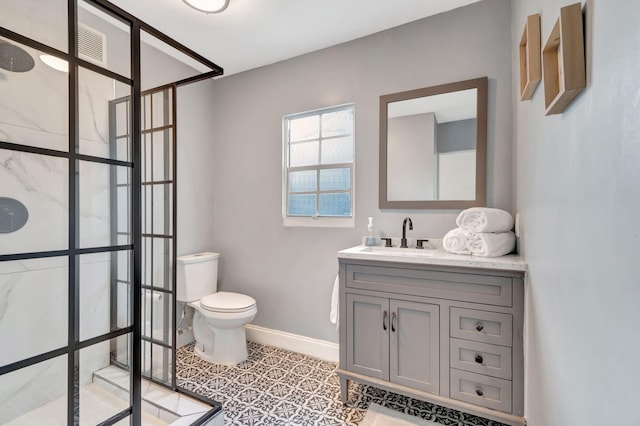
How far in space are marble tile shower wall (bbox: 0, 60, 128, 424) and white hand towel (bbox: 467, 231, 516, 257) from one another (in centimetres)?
189

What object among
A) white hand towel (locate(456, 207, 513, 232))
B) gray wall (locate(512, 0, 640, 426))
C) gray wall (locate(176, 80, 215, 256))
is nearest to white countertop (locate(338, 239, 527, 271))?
white hand towel (locate(456, 207, 513, 232))

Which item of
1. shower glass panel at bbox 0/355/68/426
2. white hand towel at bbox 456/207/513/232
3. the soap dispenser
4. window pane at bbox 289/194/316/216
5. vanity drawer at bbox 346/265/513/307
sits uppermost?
window pane at bbox 289/194/316/216

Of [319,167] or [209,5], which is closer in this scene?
[209,5]

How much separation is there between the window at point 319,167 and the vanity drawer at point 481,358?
1135 millimetres

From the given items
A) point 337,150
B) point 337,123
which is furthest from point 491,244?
point 337,123

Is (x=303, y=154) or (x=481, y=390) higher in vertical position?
(x=303, y=154)

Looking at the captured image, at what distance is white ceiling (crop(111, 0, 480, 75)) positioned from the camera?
1.96 m

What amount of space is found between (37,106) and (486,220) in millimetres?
2173

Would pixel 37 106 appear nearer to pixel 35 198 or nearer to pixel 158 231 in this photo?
pixel 35 198

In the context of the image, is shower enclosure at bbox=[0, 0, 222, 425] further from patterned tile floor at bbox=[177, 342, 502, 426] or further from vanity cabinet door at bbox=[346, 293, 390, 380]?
vanity cabinet door at bbox=[346, 293, 390, 380]

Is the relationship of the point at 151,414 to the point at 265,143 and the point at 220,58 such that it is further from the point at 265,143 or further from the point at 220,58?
the point at 220,58

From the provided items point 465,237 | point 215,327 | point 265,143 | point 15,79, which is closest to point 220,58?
point 265,143

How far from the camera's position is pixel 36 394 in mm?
1215

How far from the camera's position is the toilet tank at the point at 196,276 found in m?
2.50
